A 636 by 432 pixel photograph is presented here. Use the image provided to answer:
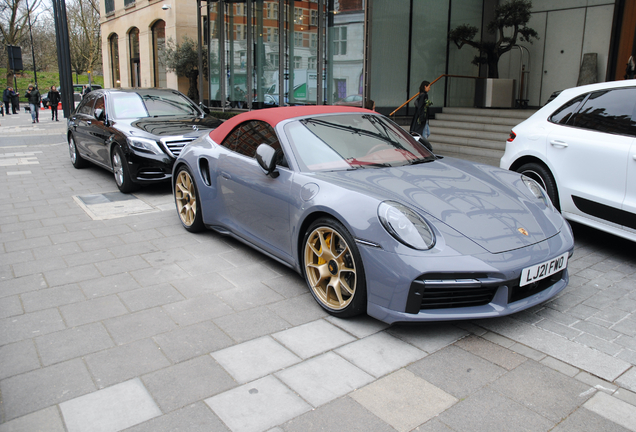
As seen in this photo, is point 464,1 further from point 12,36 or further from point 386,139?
point 12,36

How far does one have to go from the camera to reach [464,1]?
1512 cm

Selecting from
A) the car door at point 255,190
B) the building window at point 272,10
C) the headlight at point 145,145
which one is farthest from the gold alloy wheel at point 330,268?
the building window at point 272,10

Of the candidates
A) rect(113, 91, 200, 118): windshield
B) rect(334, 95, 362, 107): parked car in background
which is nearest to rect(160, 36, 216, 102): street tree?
rect(334, 95, 362, 107): parked car in background

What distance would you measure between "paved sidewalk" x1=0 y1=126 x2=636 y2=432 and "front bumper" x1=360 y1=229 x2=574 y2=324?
0.23 m

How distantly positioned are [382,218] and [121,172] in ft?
18.7

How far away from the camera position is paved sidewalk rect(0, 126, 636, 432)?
2.50 m

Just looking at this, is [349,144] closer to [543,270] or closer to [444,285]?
[444,285]

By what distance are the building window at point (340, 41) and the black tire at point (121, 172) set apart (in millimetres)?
7902

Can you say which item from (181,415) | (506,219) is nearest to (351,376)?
(181,415)

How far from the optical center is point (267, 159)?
4.05 metres

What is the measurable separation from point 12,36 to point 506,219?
56.4m

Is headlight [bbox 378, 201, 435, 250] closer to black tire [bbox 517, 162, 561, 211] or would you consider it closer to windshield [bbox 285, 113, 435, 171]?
windshield [bbox 285, 113, 435, 171]

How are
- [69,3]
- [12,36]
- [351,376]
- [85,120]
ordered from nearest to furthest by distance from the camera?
[351,376] → [85,120] → [12,36] → [69,3]

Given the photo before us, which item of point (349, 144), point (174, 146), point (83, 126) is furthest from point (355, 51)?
point (349, 144)
